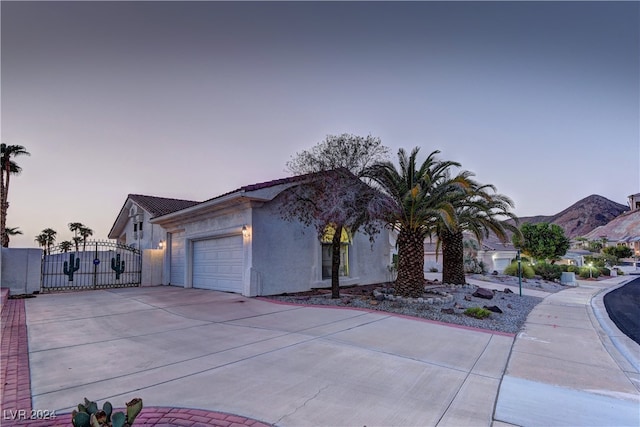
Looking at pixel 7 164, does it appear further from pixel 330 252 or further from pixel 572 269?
pixel 572 269

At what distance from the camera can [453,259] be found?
52.8ft

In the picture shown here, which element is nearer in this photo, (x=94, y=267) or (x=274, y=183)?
(x=274, y=183)

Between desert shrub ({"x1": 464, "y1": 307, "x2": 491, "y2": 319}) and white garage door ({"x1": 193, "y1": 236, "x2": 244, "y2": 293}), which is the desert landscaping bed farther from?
white garage door ({"x1": 193, "y1": 236, "x2": 244, "y2": 293})

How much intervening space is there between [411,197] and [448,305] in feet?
12.4

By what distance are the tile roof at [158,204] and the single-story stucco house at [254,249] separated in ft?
4.65

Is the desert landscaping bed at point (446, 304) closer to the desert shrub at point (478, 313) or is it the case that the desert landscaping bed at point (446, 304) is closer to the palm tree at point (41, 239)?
the desert shrub at point (478, 313)

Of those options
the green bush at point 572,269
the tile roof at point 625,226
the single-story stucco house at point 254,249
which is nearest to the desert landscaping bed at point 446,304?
the single-story stucco house at point 254,249

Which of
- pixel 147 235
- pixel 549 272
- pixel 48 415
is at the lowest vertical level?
pixel 549 272

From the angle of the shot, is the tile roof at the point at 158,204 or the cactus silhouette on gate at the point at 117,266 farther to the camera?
the tile roof at the point at 158,204

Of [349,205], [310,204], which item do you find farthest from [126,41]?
[349,205]

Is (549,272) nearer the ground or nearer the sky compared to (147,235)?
nearer the ground

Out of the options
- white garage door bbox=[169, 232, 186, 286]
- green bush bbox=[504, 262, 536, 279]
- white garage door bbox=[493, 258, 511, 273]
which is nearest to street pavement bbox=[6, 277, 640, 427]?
white garage door bbox=[169, 232, 186, 286]

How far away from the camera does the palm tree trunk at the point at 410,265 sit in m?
11.5

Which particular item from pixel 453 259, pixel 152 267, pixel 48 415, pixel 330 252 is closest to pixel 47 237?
pixel 152 267
